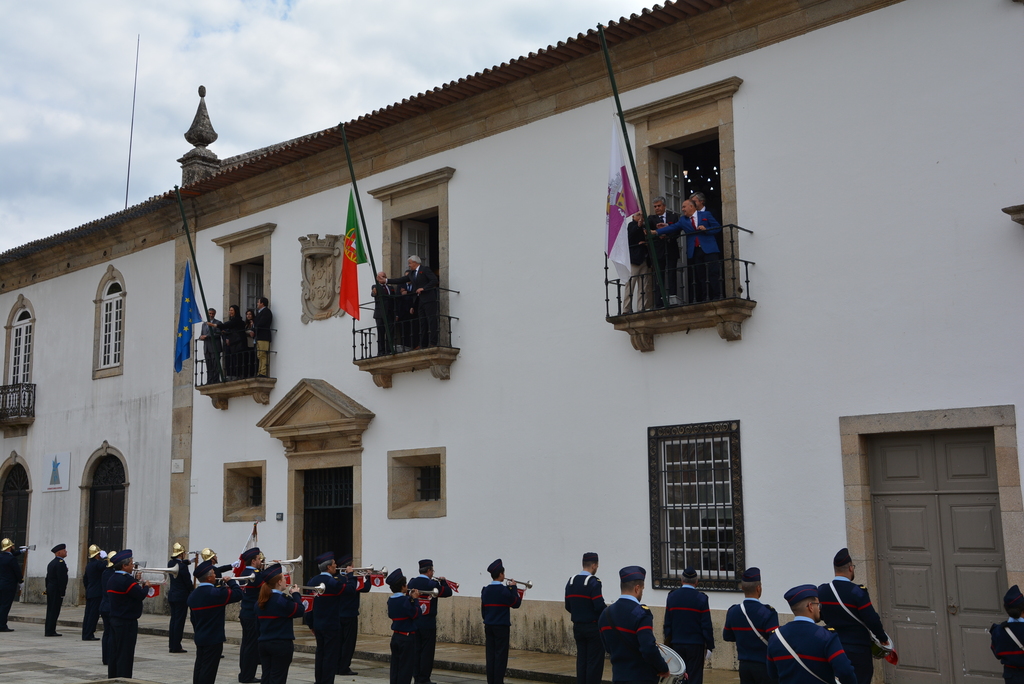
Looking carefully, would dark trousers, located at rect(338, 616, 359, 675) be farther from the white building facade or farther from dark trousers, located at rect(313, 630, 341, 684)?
the white building facade

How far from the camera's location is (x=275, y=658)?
30.7 feet

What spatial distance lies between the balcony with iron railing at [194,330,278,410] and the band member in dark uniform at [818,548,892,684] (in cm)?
1076

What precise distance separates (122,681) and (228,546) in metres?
7.24

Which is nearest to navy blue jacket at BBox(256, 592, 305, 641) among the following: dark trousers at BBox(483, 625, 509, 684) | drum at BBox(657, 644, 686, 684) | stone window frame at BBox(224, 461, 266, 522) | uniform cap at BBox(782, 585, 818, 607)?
dark trousers at BBox(483, 625, 509, 684)

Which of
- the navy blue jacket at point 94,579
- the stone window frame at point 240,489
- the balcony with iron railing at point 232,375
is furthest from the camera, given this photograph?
the stone window frame at point 240,489

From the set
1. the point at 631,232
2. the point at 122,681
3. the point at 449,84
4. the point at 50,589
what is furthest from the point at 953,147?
the point at 50,589

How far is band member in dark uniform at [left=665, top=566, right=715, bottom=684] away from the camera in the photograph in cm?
916

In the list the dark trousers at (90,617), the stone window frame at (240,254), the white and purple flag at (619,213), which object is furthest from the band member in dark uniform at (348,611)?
the stone window frame at (240,254)

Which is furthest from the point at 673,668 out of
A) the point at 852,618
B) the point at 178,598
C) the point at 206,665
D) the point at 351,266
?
the point at 178,598

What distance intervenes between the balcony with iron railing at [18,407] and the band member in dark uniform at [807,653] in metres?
20.2

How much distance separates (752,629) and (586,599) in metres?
2.48

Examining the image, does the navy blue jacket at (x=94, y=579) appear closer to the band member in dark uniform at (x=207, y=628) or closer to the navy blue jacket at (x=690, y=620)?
the band member in dark uniform at (x=207, y=628)

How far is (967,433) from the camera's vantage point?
32.8 ft

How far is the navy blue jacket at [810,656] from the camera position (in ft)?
19.7
